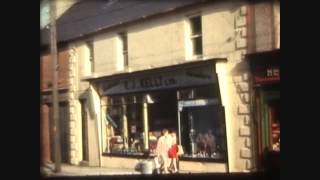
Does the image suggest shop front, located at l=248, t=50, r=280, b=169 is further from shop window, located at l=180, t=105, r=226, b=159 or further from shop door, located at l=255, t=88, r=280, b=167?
shop window, located at l=180, t=105, r=226, b=159

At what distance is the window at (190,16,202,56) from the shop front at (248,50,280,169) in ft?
2.61

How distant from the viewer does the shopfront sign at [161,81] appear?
909cm

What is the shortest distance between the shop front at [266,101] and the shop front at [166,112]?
53 centimetres

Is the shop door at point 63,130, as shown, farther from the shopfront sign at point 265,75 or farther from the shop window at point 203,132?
the shopfront sign at point 265,75

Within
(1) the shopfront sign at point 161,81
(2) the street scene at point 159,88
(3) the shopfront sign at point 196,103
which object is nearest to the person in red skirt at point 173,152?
(2) the street scene at point 159,88

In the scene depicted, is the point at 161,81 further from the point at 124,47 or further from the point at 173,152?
the point at 173,152

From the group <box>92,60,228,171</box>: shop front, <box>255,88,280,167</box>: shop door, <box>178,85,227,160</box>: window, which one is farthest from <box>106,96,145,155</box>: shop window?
<box>255,88,280,167</box>: shop door

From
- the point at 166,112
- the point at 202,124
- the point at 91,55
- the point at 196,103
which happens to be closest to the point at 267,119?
the point at 202,124
